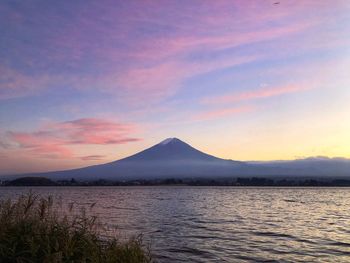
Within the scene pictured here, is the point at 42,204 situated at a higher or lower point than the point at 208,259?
higher

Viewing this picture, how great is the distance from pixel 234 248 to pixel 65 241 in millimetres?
11282

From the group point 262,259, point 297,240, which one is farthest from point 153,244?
point 297,240

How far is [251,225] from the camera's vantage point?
100 feet

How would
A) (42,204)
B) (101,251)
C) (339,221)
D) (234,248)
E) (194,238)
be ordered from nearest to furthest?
(101,251), (42,204), (234,248), (194,238), (339,221)

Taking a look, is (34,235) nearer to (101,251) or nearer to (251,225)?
(101,251)

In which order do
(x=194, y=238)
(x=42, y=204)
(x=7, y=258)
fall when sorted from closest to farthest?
1. (x=7, y=258)
2. (x=42, y=204)
3. (x=194, y=238)

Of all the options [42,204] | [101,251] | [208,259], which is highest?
[42,204]

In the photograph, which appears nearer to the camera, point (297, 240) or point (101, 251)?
point (101, 251)

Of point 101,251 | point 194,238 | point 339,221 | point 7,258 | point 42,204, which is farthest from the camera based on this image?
point 339,221

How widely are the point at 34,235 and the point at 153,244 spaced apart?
10.3 meters

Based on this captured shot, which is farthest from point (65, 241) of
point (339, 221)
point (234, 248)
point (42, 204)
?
point (339, 221)

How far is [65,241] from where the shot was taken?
10.6 meters

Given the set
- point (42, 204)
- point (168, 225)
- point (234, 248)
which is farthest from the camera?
point (168, 225)

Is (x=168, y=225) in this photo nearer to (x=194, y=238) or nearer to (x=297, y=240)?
(x=194, y=238)
